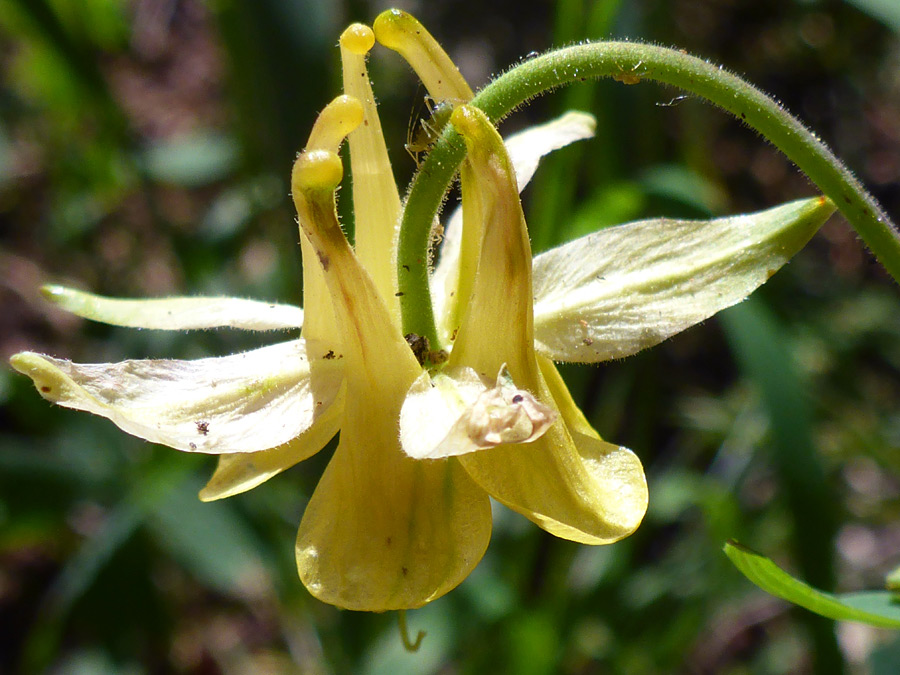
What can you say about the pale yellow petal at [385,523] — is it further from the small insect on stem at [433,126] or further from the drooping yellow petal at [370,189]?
the small insect on stem at [433,126]

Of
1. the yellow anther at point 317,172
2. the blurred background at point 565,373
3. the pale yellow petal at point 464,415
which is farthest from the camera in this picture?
the blurred background at point 565,373

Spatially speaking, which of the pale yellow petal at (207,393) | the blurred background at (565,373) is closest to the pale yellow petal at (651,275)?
the pale yellow petal at (207,393)

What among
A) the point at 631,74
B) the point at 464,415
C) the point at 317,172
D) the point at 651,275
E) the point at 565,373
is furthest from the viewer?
the point at 565,373

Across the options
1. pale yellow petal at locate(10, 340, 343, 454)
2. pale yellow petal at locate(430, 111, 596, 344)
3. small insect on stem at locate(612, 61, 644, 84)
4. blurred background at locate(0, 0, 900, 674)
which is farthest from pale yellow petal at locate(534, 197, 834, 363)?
blurred background at locate(0, 0, 900, 674)

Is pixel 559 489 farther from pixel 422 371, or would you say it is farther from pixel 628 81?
pixel 628 81

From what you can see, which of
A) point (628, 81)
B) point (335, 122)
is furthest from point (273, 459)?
point (628, 81)

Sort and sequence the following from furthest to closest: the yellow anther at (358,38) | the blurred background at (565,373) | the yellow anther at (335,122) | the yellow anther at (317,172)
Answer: the blurred background at (565,373) < the yellow anther at (358,38) < the yellow anther at (335,122) < the yellow anther at (317,172)

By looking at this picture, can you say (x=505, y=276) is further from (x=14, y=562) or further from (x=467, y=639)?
(x=14, y=562)

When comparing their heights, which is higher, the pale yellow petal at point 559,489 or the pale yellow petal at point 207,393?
the pale yellow petal at point 207,393

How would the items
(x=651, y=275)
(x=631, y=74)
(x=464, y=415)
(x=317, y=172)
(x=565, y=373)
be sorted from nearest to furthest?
(x=464, y=415)
(x=317, y=172)
(x=631, y=74)
(x=651, y=275)
(x=565, y=373)
